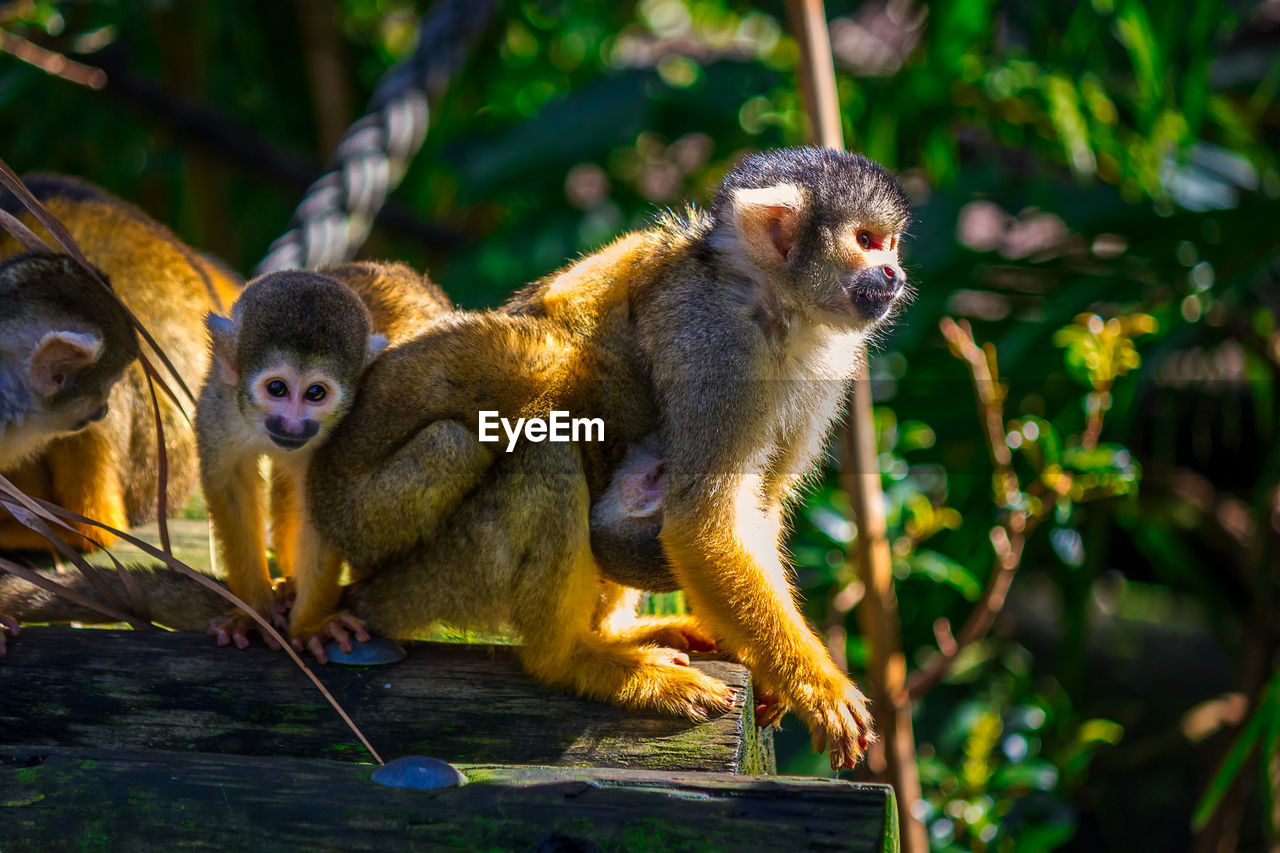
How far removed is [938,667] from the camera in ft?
9.87

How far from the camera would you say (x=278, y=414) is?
6.99 feet

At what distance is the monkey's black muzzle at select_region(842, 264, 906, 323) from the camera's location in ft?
7.32

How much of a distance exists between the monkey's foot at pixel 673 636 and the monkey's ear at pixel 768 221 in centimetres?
75

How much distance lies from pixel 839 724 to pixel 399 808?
85cm

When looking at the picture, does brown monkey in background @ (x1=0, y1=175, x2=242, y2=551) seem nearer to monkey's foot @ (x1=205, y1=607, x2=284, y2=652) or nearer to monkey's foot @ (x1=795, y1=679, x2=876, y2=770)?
monkey's foot @ (x1=205, y1=607, x2=284, y2=652)

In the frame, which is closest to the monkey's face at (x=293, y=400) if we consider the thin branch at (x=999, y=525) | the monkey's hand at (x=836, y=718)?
the monkey's hand at (x=836, y=718)

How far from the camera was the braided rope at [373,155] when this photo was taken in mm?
3127

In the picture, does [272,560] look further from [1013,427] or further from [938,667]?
[1013,427]

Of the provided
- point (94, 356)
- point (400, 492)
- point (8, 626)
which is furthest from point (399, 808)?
point (94, 356)

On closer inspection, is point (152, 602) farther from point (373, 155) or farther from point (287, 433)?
point (373, 155)

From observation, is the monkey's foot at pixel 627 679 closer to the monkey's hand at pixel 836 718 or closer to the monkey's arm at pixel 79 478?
the monkey's hand at pixel 836 718

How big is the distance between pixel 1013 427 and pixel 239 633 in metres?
2.09

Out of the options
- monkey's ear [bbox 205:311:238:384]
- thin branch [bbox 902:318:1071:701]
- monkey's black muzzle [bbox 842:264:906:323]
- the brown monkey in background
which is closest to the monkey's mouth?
monkey's ear [bbox 205:311:238:384]

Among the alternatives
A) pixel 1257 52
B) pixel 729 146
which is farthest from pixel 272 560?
pixel 1257 52
